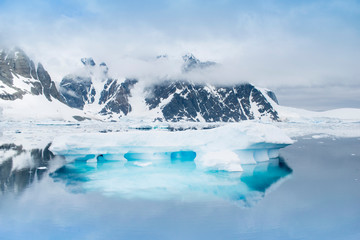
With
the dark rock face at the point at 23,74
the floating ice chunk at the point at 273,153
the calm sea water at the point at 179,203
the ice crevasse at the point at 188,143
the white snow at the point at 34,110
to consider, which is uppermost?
the dark rock face at the point at 23,74

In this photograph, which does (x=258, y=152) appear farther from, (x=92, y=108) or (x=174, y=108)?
(x=92, y=108)

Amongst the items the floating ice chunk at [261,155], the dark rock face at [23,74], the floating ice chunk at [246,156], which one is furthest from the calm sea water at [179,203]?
the dark rock face at [23,74]

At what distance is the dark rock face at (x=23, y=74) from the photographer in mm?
116500

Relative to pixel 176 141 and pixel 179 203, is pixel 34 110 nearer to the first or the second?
pixel 176 141

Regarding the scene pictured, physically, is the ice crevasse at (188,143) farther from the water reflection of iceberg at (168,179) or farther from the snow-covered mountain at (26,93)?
the snow-covered mountain at (26,93)

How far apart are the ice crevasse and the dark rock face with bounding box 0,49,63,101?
106m

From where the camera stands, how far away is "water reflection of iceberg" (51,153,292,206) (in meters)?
12.5

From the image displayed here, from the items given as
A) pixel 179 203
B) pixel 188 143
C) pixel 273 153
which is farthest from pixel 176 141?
pixel 179 203

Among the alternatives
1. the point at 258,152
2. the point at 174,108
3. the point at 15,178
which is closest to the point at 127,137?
the point at 15,178

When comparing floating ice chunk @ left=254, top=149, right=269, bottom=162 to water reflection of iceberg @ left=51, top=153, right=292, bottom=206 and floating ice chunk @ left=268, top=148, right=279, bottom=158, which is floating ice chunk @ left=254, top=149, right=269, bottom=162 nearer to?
water reflection of iceberg @ left=51, top=153, right=292, bottom=206

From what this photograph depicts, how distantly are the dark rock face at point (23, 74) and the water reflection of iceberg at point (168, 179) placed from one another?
108 metres

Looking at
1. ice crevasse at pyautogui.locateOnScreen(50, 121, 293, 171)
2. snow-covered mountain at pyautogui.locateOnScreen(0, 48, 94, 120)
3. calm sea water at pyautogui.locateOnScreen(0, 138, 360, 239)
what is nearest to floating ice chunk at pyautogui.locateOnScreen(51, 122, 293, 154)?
ice crevasse at pyautogui.locateOnScreen(50, 121, 293, 171)

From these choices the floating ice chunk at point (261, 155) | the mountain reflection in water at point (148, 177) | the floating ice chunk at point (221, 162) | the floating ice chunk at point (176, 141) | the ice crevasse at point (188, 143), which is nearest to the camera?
the mountain reflection in water at point (148, 177)

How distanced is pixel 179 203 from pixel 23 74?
139 meters
